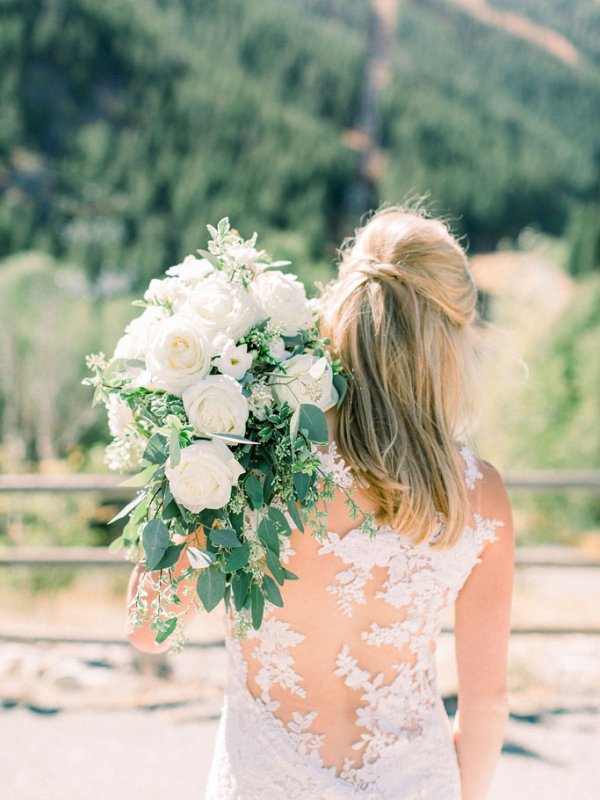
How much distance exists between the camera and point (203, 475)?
1.16 meters

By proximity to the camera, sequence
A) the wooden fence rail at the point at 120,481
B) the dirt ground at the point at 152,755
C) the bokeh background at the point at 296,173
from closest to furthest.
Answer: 1. the dirt ground at the point at 152,755
2. the wooden fence rail at the point at 120,481
3. the bokeh background at the point at 296,173

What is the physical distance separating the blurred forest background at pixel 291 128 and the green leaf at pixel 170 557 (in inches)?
852

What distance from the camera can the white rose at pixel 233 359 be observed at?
125 centimetres

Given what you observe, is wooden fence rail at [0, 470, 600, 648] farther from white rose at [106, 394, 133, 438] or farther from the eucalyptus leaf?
the eucalyptus leaf

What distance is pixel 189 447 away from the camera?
3.85ft

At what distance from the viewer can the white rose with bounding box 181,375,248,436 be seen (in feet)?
3.88

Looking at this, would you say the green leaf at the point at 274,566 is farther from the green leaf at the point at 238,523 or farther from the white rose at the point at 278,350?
the white rose at the point at 278,350

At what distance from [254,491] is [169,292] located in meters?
0.39

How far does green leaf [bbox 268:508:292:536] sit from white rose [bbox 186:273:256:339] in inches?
11.5

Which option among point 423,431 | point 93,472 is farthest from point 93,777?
point 93,472

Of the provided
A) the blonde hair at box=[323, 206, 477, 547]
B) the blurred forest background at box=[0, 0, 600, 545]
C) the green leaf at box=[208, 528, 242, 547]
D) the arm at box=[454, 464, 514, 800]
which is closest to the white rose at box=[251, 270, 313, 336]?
the blonde hair at box=[323, 206, 477, 547]

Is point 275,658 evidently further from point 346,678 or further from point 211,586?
point 211,586

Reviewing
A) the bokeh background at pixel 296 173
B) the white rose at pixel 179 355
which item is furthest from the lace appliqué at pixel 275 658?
the bokeh background at pixel 296 173

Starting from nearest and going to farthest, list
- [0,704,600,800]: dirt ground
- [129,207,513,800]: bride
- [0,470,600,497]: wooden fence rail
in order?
[129,207,513,800]: bride → [0,704,600,800]: dirt ground → [0,470,600,497]: wooden fence rail
